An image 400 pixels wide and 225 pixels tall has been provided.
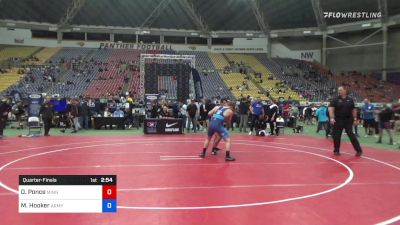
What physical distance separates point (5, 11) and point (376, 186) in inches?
1800

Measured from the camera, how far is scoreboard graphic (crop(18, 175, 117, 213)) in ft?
12.1

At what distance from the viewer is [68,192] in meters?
3.69

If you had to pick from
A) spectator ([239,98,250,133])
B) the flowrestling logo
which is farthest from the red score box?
the flowrestling logo

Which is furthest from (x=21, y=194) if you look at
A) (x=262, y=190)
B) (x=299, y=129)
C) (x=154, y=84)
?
(x=154, y=84)

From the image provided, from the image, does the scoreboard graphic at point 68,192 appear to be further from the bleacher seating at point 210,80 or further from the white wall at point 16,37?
the white wall at point 16,37

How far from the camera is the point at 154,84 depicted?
27344 mm

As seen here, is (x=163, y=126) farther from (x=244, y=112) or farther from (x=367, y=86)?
(x=367, y=86)

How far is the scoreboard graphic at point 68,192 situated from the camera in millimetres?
3674

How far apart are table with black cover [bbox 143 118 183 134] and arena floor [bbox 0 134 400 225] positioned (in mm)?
5329

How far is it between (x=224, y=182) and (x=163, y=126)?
11.8 meters

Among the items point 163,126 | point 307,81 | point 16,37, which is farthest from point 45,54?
→ point 163,126

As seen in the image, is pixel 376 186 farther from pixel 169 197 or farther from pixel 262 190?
pixel 169 197

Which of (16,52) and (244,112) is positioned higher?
(16,52)

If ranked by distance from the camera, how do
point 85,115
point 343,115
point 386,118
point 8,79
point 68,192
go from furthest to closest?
point 8,79
point 85,115
point 386,118
point 343,115
point 68,192
